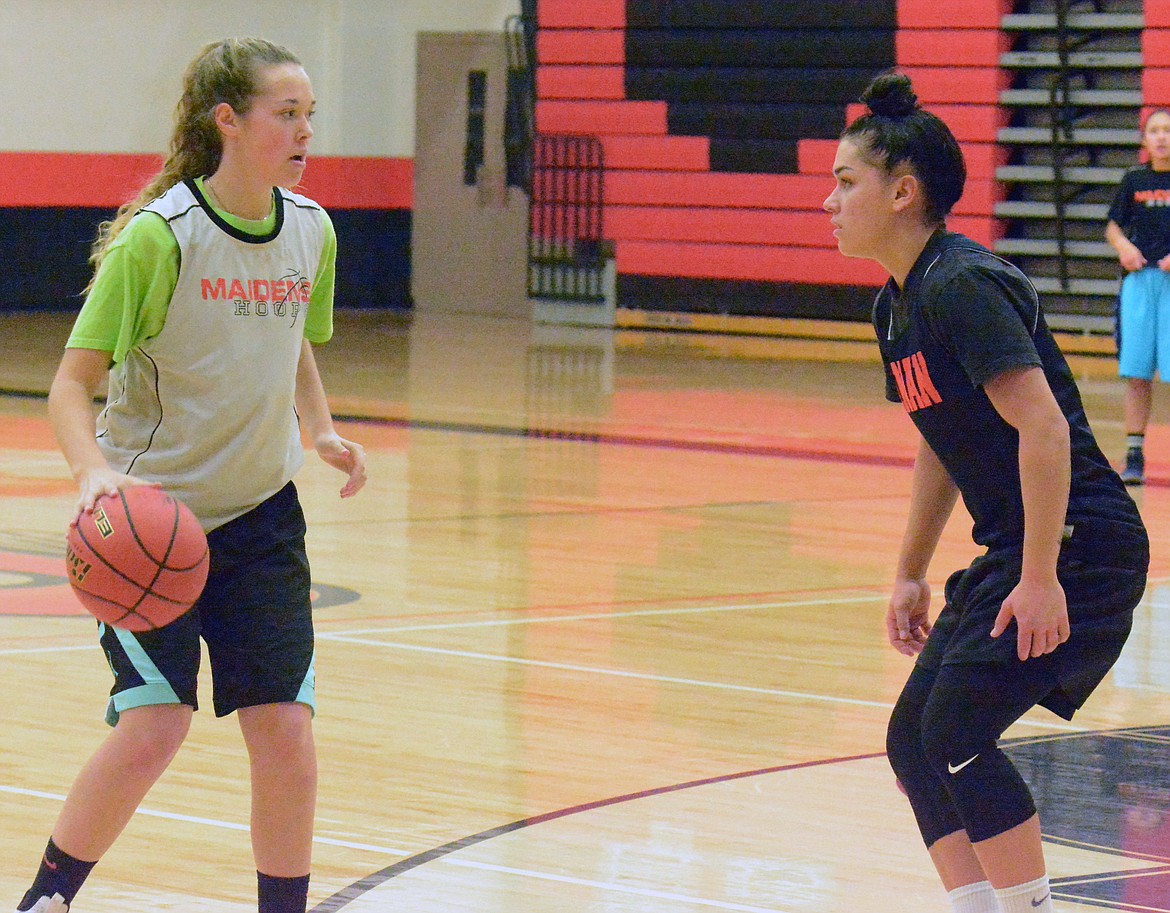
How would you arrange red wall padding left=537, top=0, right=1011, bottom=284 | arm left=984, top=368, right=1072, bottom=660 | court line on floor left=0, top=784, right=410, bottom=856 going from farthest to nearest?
1. red wall padding left=537, top=0, right=1011, bottom=284
2. court line on floor left=0, top=784, right=410, bottom=856
3. arm left=984, top=368, right=1072, bottom=660

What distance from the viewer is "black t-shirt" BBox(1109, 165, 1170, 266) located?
904 centimetres

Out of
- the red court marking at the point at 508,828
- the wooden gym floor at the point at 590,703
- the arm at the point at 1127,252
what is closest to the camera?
the red court marking at the point at 508,828

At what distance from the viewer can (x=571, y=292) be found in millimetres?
17656

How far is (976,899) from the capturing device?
2994 millimetres

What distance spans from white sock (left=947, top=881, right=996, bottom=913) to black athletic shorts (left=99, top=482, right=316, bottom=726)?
3.17 feet

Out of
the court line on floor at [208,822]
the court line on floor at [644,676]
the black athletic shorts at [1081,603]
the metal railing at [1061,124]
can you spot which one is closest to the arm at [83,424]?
the court line on floor at [208,822]

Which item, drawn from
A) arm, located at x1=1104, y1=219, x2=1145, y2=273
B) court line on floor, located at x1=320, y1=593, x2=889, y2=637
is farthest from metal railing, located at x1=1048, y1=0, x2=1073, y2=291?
court line on floor, located at x1=320, y1=593, x2=889, y2=637

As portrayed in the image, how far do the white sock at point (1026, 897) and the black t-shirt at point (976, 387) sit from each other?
1.49 ft

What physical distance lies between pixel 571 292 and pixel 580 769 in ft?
44.0

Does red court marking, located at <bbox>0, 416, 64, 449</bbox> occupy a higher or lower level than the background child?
lower

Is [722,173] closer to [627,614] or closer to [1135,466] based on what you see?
[1135,466]

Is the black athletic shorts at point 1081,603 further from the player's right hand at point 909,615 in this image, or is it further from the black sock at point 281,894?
the black sock at point 281,894

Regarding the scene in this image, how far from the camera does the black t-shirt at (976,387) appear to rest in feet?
9.39

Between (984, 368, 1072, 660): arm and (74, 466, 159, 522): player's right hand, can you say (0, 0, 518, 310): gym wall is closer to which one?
(74, 466, 159, 522): player's right hand
